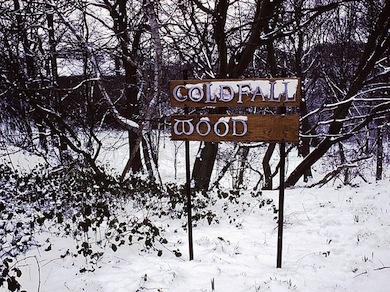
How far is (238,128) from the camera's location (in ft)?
14.6

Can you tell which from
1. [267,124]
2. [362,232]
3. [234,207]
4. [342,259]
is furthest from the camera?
[234,207]

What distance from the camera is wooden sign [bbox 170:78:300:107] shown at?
421 cm

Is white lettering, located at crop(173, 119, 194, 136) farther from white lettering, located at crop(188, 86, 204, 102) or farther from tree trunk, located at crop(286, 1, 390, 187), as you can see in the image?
tree trunk, located at crop(286, 1, 390, 187)

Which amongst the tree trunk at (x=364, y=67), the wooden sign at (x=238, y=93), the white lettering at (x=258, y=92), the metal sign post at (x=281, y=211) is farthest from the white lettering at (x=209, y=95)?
the tree trunk at (x=364, y=67)

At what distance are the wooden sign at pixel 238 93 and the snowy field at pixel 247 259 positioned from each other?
2144mm

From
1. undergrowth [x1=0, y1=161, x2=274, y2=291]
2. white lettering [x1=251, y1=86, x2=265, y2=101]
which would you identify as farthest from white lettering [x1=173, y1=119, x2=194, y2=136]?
undergrowth [x1=0, y1=161, x2=274, y2=291]

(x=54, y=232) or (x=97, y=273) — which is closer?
(x=97, y=273)

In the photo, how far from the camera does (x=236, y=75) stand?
874 centimetres

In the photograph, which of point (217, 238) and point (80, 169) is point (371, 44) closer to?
point (217, 238)

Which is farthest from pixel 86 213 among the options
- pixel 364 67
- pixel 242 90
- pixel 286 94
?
pixel 364 67

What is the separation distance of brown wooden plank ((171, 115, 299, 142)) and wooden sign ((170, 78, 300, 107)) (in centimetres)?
18

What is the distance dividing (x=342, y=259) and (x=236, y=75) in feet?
17.3

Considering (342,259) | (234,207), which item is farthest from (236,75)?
(342,259)

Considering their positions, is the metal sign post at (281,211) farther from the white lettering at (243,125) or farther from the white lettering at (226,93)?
the white lettering at (226,93)
